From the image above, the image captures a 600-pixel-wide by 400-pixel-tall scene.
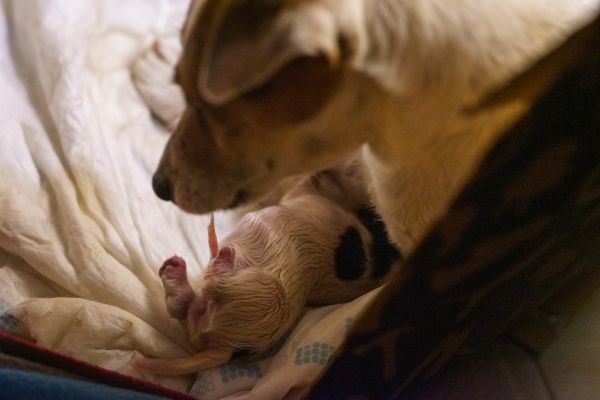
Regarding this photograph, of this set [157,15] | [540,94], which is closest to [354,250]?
[540,94]

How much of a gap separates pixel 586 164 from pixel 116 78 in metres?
1.40

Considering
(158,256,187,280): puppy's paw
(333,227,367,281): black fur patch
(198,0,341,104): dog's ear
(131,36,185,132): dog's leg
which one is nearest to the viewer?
(198,0,341,104): dog's ear

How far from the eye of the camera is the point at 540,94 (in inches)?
26.4

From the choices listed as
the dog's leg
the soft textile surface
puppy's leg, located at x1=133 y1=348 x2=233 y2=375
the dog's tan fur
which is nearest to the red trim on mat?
the soft textile surface

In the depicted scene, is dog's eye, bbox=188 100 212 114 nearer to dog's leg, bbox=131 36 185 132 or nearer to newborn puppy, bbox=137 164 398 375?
newborn puppy, bbox=137 164 398 375

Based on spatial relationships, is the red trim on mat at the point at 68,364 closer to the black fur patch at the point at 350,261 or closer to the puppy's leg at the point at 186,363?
the puppy's leg at the point at 186,363

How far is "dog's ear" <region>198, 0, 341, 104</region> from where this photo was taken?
70cm

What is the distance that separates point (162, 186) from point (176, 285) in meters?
0.32

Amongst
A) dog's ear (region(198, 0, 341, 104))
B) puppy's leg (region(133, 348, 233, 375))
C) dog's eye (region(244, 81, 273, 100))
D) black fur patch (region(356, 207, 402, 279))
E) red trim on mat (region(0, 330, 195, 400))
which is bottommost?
black fur patch (region(356, 207, 402, 279))

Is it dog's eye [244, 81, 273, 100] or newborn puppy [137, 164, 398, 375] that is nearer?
dog's eye [244, 81, 273, 100]

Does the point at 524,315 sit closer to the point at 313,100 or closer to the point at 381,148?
the point at 381,148

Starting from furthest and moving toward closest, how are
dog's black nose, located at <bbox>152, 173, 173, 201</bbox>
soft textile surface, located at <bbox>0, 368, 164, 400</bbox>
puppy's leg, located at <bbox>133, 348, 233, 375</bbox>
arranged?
puppy's leg, located at <bbox>133, 348, 233, 375</bbox>, dog's black nose, located at <bbox>152, 173, 173, 201</bbox>, soft textile surface, located at <bbox>0, 368, 164, 400</bbox>

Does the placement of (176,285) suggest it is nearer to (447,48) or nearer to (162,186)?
(162,186)

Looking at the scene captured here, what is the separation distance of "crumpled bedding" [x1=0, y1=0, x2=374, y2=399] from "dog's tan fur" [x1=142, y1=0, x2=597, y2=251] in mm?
455
